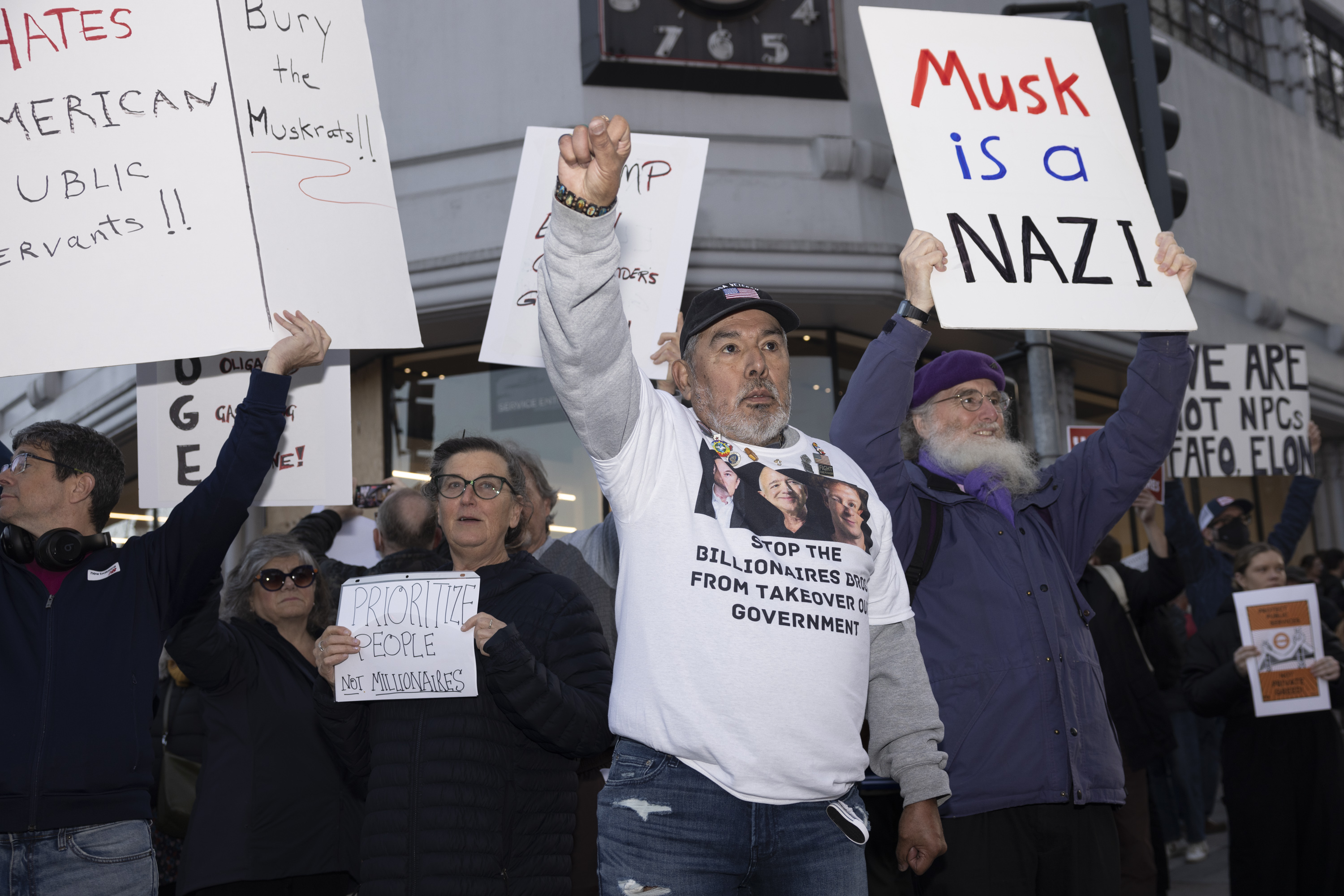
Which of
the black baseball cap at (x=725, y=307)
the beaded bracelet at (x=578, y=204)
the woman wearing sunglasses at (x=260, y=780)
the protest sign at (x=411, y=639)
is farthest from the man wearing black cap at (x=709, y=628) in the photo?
the woman wearing sunglasses at (x=260, y=780)

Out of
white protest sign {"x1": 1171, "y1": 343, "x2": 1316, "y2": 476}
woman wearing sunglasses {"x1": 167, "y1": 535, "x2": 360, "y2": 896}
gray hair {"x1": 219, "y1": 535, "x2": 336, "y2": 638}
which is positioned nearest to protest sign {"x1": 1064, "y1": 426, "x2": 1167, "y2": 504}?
white protest sign {"x1": 1171, "y1": 343, "x2": 1316, "y2": 476}

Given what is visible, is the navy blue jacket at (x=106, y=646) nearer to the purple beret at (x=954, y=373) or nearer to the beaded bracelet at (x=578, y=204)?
the beaded bracelet at (x=578, y=204)

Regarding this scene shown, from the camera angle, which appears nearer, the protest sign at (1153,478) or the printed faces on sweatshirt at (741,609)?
the printed faces on sweatshirt at (741,609)

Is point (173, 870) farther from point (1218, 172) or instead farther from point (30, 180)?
point (1218, 172)

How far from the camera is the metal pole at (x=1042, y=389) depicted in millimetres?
6160

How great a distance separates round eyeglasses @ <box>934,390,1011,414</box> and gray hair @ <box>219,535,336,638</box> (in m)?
2.17

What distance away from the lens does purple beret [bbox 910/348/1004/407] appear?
11.9ft

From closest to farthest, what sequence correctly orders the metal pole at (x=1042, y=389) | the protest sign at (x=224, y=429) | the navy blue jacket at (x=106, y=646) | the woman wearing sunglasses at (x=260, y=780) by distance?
the navy blue jacket at (x=106, y=646)
the woman wearing sunglasses at (x=260, y=780)
the protest sign at (x=224, y=429)
the metal pole at (x=1042, y=389)

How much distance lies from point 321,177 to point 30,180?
30.1 inches

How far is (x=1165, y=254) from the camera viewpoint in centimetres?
333

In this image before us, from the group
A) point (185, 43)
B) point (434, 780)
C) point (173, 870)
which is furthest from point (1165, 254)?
point (173, 870)

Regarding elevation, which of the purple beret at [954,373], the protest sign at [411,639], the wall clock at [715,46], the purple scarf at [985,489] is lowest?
the protest sign at [411,639]

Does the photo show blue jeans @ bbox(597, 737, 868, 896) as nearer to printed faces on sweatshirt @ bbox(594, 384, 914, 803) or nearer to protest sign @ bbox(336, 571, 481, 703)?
printed faces on sweatshirt @ bbox(594, 384, 914, 803)

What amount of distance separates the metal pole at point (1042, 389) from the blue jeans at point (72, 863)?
15.1ft
